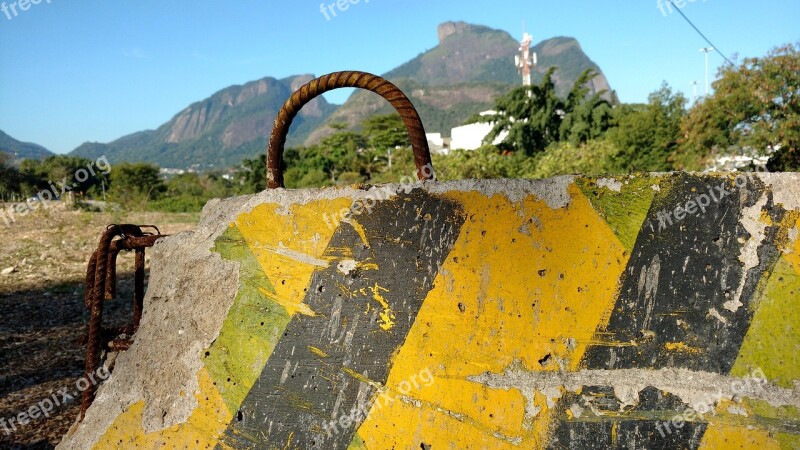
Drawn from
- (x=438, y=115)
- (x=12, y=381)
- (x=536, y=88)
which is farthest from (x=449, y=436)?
(x=438, y=115)

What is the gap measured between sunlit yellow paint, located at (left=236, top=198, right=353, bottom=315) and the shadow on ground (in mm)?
705

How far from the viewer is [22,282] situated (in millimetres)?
6316

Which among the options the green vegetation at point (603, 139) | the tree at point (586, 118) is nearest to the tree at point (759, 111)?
the green vegetation at point (603, 139)

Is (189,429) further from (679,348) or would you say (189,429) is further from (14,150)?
(14,150)

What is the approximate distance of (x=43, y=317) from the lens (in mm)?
5012

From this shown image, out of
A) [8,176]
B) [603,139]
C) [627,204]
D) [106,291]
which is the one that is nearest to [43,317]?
[106,291]

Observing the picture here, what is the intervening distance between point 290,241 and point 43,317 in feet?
16.6

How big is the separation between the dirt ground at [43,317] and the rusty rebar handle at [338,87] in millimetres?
763

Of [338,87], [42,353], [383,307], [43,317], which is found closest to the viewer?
[383,307]

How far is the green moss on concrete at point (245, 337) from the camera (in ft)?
3.96

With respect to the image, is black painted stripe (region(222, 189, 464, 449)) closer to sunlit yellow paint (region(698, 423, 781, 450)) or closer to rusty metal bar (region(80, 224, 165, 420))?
rusty metal bar (region(80, 224, 165, 420))

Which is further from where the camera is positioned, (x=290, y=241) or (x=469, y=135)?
(x=469, y=135)

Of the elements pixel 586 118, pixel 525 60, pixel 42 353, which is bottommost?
pixel 42 353

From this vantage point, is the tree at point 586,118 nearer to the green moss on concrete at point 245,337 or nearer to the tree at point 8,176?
the green moss on concrete at point 245,337
